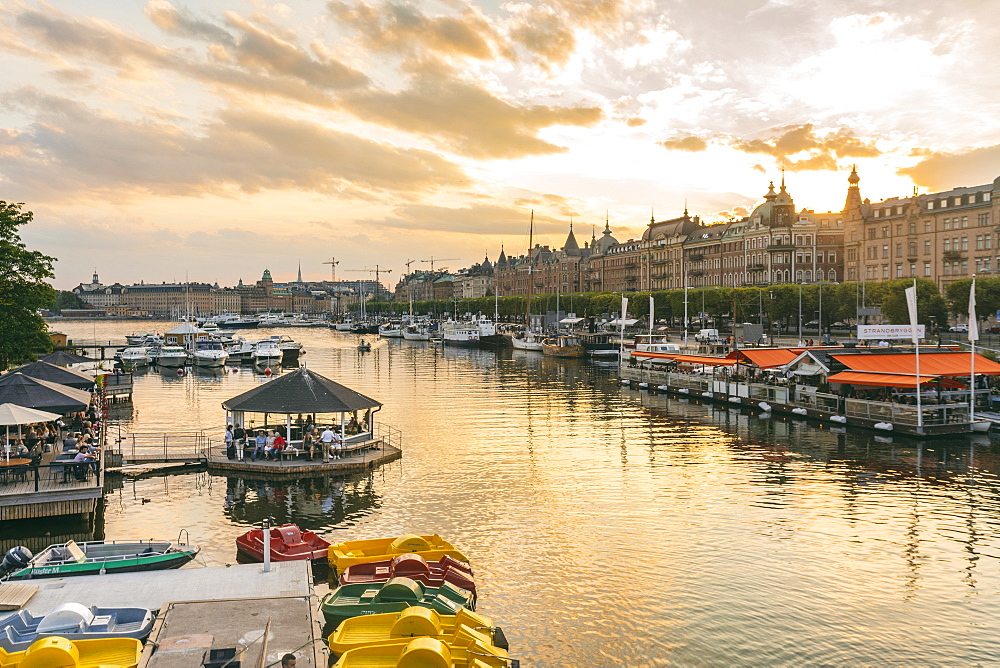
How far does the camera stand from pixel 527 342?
126m

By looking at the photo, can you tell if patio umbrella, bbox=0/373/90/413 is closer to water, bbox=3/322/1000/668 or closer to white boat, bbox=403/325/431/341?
water, bbox=3/322/1000/668

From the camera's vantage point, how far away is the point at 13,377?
3466 cm

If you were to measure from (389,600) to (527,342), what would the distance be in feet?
358

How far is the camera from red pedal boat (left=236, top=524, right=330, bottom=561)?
22.3 metres

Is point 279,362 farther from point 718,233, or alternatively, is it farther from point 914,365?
point 718,233

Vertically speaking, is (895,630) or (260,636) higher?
(260,636)

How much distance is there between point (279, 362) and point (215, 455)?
79.3 meters

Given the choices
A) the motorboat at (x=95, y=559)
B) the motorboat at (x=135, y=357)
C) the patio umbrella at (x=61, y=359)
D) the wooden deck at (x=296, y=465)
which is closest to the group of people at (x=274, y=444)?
the wooden deck at (x=296, y=465)

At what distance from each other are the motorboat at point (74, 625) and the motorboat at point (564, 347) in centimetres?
9285

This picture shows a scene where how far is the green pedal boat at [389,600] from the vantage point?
688 inches

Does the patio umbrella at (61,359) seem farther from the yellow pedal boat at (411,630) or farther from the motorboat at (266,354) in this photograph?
the yellow pedal boat at (411,630)

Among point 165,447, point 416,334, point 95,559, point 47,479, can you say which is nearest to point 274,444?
point 165,447

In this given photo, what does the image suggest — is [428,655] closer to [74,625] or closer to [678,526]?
[74,625]

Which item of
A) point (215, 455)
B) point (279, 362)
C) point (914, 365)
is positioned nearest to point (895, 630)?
point (215, 455)
